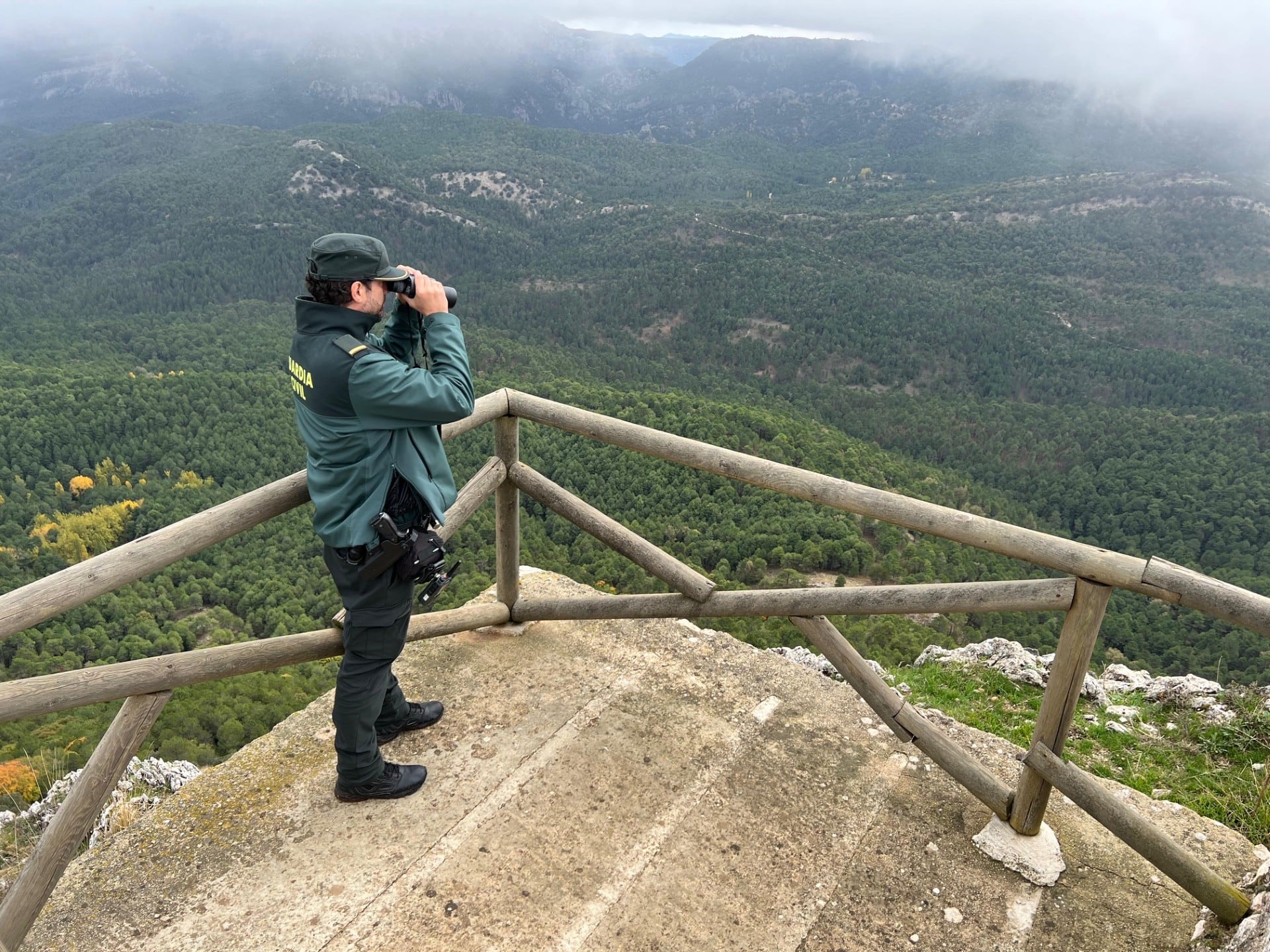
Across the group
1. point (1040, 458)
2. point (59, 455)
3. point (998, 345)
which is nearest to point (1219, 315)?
point (998, 345)

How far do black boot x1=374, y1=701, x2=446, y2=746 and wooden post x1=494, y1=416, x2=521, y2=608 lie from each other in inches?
29.0

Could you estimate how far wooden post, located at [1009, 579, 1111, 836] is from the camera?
7.98 feet

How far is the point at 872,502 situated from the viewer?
277 cm

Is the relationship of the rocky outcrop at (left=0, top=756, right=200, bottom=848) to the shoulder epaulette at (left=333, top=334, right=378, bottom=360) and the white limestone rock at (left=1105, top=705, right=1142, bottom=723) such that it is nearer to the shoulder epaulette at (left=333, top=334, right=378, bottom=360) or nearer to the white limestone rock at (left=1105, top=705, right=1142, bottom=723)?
the shoulder epaulette at (left=333, top=334, right=378, bottom=360)

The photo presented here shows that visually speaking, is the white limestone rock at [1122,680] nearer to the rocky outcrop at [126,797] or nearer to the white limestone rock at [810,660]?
the white limestone rock at [810,660]

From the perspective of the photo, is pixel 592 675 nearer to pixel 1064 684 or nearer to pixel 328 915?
pixel 328 915

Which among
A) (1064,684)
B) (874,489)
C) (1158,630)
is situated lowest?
(1158,630)

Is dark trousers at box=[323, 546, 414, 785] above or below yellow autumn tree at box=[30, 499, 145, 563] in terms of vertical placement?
above

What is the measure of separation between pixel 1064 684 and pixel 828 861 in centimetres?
112

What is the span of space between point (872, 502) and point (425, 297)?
183cm

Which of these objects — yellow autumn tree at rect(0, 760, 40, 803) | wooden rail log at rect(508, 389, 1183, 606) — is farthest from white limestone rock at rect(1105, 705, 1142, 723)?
yellow autumn tree at rect(0, 760, 40, 803)

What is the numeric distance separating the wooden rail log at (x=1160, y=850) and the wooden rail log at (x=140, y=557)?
3.04m

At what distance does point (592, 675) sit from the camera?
13.1 ft

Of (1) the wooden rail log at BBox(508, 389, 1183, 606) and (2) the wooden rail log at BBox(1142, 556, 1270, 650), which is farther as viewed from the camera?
(1) the wooden rail log at BBox(508, 389, 1183, 606)
